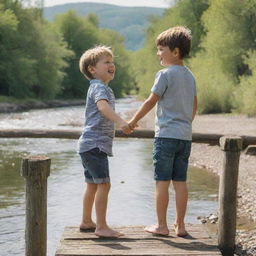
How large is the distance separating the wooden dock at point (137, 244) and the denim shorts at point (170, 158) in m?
0.51

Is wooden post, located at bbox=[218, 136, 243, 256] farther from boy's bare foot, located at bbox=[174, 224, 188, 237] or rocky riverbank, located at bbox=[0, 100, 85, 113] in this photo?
rocky riverbank, located at bbox=[0, 100, 85, 113]

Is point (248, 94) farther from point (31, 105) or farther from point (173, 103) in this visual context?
point (31, 105)

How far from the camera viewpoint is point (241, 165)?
15117mm

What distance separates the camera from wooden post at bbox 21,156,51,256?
166 inches

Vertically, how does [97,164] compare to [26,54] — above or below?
below

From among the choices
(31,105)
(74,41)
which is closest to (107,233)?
(31,105)

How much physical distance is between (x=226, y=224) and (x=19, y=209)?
5758 mm

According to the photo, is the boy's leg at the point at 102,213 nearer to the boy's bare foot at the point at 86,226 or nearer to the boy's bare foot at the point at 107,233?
the boy's bare foot at the point at 107,233

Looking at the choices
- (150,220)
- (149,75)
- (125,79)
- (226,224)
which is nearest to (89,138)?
(226,224)

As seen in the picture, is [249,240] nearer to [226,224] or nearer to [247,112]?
[226,224]

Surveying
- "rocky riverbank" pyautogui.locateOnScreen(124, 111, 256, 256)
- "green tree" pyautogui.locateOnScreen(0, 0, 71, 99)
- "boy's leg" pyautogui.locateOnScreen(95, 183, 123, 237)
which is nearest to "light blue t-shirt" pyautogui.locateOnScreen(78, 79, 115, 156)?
"boy's leg" pyautogui.locateOnScreen(95, 183, 123, 237)

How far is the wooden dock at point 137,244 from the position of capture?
446 cm

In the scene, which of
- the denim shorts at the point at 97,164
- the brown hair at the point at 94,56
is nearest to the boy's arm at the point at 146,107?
the denim shorts at the point at 97,164

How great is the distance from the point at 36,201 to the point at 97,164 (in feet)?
2.59
